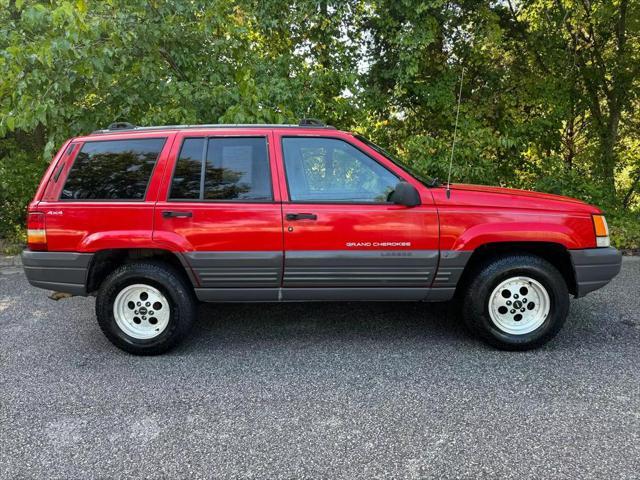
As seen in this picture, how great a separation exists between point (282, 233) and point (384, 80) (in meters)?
5.36

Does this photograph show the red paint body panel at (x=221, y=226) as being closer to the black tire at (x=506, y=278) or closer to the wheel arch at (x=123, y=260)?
the wheel arch at (x=123, y=260)

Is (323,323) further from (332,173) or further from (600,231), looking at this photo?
(600,231)

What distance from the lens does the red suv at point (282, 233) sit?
3.69 meters

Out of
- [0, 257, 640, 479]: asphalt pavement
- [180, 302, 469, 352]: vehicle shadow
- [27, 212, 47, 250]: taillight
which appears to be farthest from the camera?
[180, 302, 469, 352]: vehicle shadow

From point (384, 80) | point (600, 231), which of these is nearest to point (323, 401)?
point (600, 231)

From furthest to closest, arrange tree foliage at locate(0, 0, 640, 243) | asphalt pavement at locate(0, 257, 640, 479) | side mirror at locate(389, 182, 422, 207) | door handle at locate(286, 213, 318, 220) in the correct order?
1. tree foliage at locate(0, 0, 640, 243)
2. door handle at locate(286, 213, 318, 220)
3. side mirror at locate(389, 182, 422, 207)
4. asphalt pavement at locate(0, 257, 640, 479)

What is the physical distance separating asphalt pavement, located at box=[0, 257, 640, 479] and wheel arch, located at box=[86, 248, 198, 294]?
61cm

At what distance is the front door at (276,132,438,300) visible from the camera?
367cm

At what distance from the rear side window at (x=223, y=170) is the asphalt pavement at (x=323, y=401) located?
4.27 feet

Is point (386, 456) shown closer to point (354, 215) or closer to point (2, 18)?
point (354, 215)

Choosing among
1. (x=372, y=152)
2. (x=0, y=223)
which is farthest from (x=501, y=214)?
(x=0, y=223)

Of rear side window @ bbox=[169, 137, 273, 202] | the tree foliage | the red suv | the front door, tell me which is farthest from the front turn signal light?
the tree foliage

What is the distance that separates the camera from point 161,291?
3.82 metres

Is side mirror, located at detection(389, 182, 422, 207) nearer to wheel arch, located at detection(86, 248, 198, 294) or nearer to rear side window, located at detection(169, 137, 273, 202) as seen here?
rear side window, located at detection(169, 137, 273, 202)
